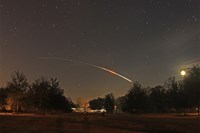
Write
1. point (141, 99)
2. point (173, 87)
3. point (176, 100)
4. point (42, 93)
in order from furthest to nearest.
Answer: point (141, 99), point (173, 87), point (176, 100), point (42, 93)

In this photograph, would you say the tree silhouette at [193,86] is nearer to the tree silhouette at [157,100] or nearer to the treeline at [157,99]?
the treeline at [157,99]

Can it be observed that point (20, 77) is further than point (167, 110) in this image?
No

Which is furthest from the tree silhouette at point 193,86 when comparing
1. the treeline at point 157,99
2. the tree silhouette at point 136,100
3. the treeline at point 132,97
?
the tree silhouette at point 136,100

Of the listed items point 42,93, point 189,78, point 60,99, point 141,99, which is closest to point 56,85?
point 60,99

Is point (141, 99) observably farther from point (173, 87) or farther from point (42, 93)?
point (42, 93)

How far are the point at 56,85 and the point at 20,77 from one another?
1883 centimetres

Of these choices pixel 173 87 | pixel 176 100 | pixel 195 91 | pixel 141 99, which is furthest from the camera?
pixel 141 99

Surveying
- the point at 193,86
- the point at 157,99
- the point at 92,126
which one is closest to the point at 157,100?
the point at 157,99

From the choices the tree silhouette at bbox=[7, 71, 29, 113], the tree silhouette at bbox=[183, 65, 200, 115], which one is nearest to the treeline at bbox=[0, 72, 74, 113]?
the tree silhouette at bbox=[7, 71, 29, 113]

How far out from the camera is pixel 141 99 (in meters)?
128

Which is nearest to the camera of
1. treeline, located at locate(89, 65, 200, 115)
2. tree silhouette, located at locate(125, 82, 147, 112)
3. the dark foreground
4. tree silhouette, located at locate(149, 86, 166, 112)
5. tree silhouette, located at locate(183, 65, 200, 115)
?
the dark foreground

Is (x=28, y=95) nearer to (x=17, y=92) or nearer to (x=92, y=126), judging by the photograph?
(x=17, y=92)

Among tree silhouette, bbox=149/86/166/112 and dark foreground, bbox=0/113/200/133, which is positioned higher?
tree silhouette, bbox=149/86/166/112

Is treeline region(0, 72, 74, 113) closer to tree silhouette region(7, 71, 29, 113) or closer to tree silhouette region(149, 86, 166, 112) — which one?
tree silhouette region(7, 71, 29, 113)
